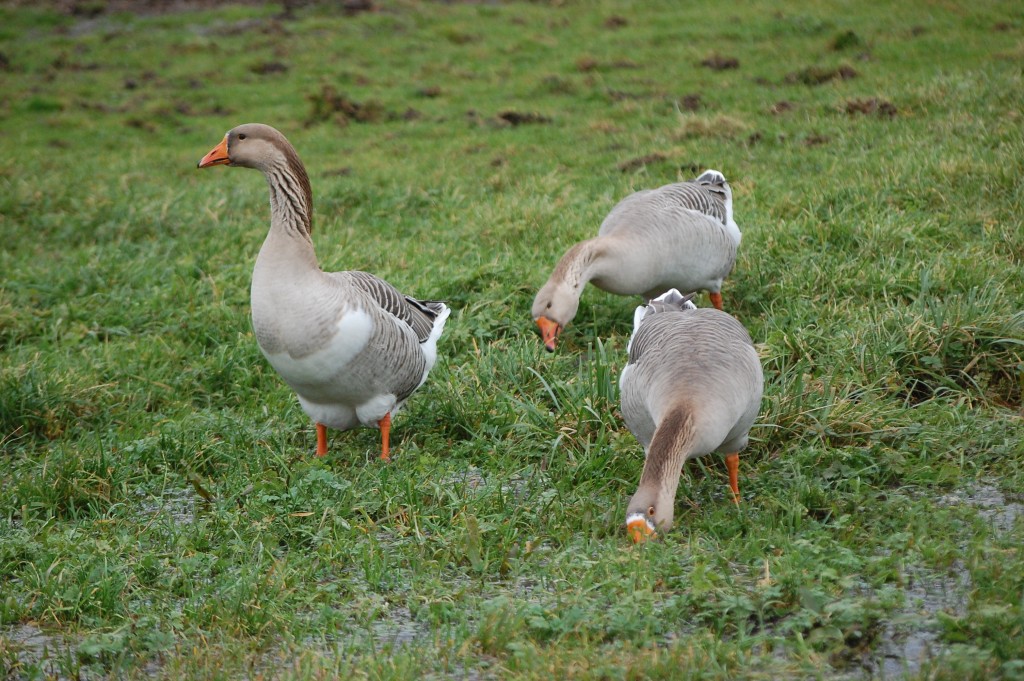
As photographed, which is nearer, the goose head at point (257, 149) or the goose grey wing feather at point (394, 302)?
the goose head at point (257, 149)

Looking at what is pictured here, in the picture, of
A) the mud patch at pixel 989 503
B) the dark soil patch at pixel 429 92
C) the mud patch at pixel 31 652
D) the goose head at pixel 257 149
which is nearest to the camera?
the mud patch at pixel 31 652

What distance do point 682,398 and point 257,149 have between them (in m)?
2.60

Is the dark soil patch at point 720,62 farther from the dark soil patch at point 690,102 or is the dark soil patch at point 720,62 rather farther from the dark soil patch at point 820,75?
the dark soil patch at point 690,102

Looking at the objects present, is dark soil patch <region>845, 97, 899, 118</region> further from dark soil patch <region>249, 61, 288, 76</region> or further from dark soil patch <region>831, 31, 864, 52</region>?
dark soil patch <region>249, 61, 288, 76</region>

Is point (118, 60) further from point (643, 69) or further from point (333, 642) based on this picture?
point (333, 642)

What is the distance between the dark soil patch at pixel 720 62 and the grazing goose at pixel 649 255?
663cm

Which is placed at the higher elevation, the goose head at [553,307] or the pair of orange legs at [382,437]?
the goose head at [553,307]

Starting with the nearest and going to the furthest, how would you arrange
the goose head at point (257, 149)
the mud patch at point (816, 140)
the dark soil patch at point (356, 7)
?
1. the goose head at point (257, 149)
2. the mud patch at point (816, 140)
3. the dark soil patch at point (356, 7)

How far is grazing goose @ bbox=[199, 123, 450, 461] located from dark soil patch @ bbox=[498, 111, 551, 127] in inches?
279

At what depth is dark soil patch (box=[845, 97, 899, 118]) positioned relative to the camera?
33.9 ft

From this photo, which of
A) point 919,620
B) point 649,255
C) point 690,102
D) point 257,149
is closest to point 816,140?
point 690,102

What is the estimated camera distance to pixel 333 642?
390 cm

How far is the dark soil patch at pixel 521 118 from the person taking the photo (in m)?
12.4

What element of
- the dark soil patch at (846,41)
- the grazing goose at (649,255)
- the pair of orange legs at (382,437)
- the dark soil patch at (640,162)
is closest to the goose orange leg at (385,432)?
the pair of orange legs at (382,437)
